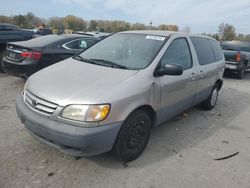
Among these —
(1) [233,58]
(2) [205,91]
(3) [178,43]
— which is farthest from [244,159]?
(1) [233,58]

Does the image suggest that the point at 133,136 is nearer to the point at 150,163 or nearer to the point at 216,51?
the point at 150,163

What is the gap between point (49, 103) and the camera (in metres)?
2.55

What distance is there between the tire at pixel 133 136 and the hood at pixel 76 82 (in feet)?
1.58

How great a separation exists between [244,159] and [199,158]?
0.69 metres

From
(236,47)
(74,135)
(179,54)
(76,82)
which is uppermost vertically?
(236,47)

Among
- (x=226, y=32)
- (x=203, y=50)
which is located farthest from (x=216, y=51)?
(x=226, y=32)

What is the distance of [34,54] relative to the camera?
5.51 metres

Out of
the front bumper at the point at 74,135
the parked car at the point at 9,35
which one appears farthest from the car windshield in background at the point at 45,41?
the front bumper at the point at 74,135

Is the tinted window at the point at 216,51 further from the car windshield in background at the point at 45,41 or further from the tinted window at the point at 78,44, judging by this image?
the car windshield in background at the point at 45,41

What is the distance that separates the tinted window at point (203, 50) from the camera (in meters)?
4.33

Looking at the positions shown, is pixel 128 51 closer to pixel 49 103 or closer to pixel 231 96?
pixel 49 103

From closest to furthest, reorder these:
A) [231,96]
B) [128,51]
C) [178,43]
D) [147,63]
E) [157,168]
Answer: [157,168] < [147,63] < [128,51] < [178,43] < [231,96]

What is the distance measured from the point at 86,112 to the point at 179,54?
203cm

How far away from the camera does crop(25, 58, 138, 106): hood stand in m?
2.51
